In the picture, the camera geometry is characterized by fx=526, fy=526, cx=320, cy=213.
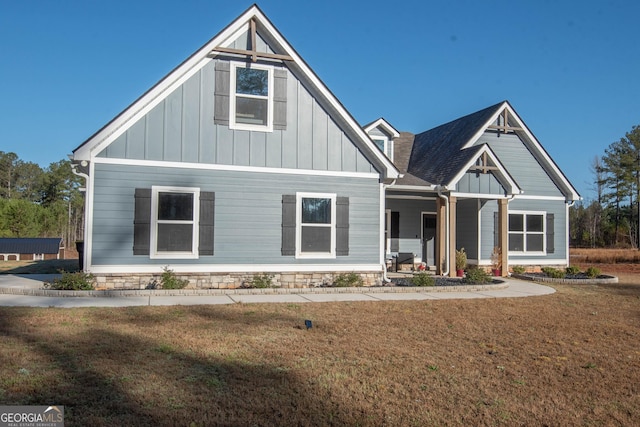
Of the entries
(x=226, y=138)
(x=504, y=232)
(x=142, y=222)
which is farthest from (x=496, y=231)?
(x=142, y=222)

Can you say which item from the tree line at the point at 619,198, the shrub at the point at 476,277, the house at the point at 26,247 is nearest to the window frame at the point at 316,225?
the shrub at the point at 476,277

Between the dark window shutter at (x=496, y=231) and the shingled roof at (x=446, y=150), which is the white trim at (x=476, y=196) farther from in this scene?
the dark window shutter at (x=496, y=231)

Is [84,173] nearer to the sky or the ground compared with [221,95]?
nearer to the ground

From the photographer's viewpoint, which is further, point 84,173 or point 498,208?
point 498,208

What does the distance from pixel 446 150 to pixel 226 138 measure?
8.83 meters

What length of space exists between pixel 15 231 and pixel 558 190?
1014 inches

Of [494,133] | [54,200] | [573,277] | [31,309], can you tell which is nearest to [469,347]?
[31,309]

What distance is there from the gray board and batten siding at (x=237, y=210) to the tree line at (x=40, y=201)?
18613 millimetres

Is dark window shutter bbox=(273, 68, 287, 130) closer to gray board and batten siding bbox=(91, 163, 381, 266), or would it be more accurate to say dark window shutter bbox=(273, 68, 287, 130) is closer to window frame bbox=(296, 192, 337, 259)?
gray board and batten siding bbox=(91, 163, 381, 266)

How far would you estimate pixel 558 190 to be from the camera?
1836 centimetres

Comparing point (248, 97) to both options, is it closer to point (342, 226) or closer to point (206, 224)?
point (206, 224)

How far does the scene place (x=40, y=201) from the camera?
47.2 meters

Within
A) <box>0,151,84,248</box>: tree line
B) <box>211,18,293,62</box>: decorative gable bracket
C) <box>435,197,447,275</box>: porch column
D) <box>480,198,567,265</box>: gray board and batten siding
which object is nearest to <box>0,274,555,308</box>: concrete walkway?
<box>435,197,447,275</box>: porch column

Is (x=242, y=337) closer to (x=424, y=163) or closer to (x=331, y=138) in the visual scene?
(x=331, y=138)
